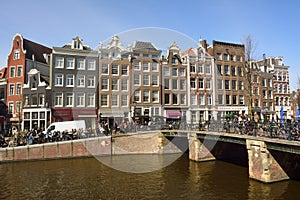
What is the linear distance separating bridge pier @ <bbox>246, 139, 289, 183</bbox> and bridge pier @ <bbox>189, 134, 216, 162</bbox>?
23.5 feet

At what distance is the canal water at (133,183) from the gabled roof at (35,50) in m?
20.1

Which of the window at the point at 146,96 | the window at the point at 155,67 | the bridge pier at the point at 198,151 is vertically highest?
the window at the point at 155,67

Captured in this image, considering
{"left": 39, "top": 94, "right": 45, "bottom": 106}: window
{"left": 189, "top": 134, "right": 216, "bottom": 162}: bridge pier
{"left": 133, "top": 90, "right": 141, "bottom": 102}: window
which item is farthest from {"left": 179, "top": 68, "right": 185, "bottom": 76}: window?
{"left": 39, "top": 94, "right": 45, "bottom": 106}: window

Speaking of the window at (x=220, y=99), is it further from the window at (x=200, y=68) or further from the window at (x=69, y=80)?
the window at (x=69, y=80)

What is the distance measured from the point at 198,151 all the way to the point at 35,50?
29.9m

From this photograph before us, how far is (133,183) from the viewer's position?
1667 cm

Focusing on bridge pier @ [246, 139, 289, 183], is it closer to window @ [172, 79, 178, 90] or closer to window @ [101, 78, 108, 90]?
window @ [172, 79, 178, 90]

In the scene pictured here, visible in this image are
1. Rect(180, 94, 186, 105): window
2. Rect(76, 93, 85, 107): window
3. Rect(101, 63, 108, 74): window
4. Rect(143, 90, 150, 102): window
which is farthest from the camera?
Rect(180, 94, 186, 105): window

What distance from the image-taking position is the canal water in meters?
14.4

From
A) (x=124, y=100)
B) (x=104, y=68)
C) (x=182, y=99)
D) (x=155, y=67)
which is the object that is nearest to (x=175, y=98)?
(x=182, y=99)

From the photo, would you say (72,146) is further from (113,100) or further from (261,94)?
(261,94)

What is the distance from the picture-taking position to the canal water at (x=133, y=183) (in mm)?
14383

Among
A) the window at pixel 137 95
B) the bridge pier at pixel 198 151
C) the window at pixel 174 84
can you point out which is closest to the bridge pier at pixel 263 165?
the bridge pier at pixel 198 151

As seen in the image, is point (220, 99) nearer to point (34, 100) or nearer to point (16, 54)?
point (34, 100)
